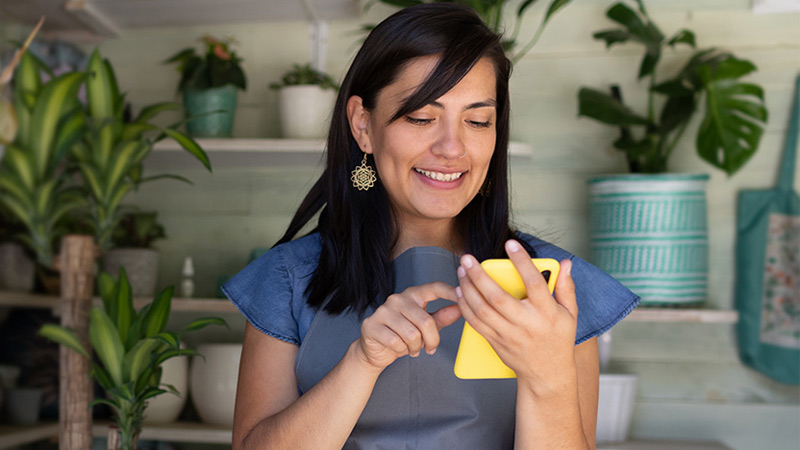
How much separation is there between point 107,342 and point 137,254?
62cm

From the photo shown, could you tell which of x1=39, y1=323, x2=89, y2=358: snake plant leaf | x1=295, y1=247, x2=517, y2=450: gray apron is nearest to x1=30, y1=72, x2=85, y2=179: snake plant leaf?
x1=39, y1=323, x2=89, y2=358: snake plant leaf

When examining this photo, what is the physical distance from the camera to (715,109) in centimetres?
173

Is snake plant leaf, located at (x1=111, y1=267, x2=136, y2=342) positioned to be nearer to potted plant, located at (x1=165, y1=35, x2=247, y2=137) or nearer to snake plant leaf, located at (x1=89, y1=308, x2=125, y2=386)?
snake plant leaf, located at (x1=89, y1=308, x2=125, y2=386)

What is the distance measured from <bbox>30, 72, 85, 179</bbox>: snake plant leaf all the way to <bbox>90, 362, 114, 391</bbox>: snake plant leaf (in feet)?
2.35

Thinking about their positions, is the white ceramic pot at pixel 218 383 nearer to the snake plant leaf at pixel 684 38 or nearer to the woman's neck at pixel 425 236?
the woman's neck at pixel 425 236

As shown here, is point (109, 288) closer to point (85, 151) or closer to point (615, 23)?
point (85, 151)

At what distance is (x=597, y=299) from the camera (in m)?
1.00

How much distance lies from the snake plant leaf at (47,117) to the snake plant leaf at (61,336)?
181 millimetres

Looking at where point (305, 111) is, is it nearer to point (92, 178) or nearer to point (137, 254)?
point (137, 254)

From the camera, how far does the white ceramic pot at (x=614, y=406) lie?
1748 millimetres

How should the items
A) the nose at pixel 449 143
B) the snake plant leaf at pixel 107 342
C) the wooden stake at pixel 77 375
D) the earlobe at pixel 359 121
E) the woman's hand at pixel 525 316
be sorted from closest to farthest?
the woman's hand at pixel 525 316 < the nose at pixel 449 143 < the earlobe at pixel 359 121 < the wooden stake at pixel 77 375 < the snake plant leaf at pixel 107 342

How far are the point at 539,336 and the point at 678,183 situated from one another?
1194 millimetres

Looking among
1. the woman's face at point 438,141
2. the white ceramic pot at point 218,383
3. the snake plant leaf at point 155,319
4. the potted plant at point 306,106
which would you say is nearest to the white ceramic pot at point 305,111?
the potted plant at point 306,106

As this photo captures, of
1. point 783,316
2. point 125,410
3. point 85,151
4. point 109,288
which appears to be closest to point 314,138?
point 109,288
